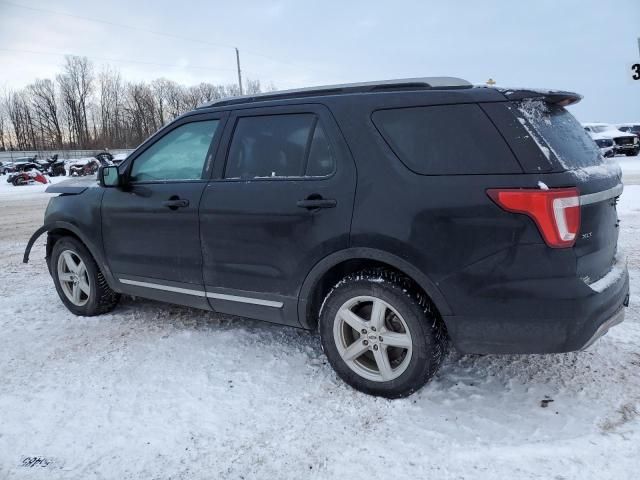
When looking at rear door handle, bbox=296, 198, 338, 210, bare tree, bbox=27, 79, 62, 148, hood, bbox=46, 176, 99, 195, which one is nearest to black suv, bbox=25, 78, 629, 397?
rear door handle, bbox=296, 198, 338, 210

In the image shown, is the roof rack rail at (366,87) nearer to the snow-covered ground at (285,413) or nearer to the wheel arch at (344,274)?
the wheel arch at (344,274)

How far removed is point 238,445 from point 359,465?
652 millimetres

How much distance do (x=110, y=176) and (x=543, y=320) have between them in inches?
133

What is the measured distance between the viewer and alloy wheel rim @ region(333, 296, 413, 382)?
113 inches

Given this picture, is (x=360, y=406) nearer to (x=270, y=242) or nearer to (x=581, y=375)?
(x=270, y=242)

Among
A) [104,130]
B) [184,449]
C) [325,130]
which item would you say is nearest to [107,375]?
[184,449]

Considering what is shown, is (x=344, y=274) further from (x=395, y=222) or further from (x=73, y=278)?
(x=73, y=278)

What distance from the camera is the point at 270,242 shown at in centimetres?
323

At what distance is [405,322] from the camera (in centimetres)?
281

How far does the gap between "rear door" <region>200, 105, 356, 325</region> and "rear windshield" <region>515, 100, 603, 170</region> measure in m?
1.00

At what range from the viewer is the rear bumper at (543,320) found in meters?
2.45

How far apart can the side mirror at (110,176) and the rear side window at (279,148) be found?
1.13 metres

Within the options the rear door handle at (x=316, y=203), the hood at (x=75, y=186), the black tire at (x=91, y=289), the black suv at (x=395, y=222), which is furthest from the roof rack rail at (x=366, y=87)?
the black tire at (x=91, y=289)

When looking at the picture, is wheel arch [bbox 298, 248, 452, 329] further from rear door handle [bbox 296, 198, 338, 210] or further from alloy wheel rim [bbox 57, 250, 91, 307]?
alloy wheel rim [bbox 57, 250, 91, 307]
